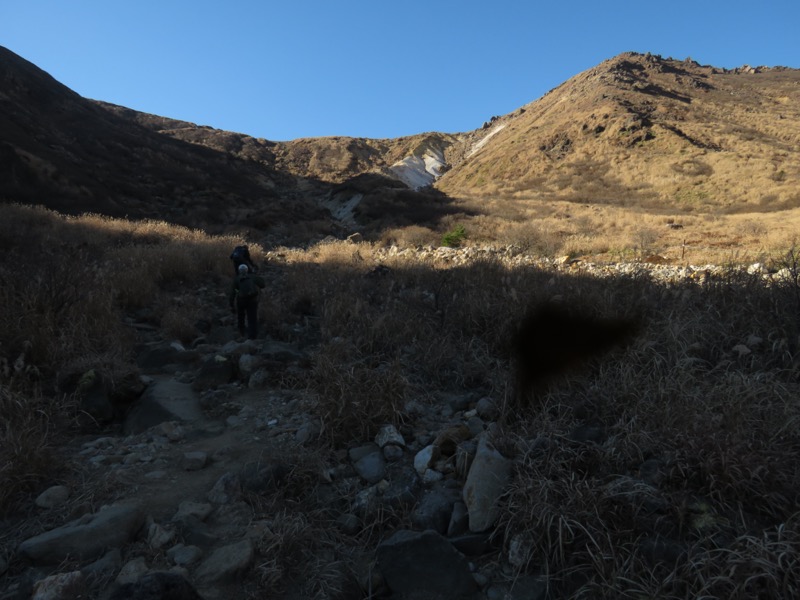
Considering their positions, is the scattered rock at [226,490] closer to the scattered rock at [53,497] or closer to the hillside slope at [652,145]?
the scattered rock at [53,497]

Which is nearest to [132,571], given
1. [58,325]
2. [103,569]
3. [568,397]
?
[103,569]

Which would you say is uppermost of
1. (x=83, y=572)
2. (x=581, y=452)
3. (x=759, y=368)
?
(x=759, y=368)

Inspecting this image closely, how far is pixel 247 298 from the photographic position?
5691 millimetres

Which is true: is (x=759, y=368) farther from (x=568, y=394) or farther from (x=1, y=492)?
(x=1, y=492)

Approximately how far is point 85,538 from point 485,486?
1.92m

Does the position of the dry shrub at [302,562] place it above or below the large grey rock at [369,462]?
below

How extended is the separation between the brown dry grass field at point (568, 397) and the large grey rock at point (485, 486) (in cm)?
8

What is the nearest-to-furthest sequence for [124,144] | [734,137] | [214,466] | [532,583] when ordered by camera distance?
[532,583]
[214,466]
[124,144]
[734,137]

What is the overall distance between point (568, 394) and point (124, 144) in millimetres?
37200

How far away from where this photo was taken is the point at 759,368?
3217 millimetres

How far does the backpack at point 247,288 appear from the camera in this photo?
18.5 feet

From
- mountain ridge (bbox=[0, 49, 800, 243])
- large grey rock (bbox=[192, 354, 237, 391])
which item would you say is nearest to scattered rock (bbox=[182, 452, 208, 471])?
large grey rock (bbox=[192, 354, 237, 391])

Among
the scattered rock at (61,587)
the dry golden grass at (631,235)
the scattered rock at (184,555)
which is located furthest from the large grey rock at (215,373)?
the dry golden grass at (631,235)

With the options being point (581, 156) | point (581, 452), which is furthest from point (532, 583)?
point (581, 156)
